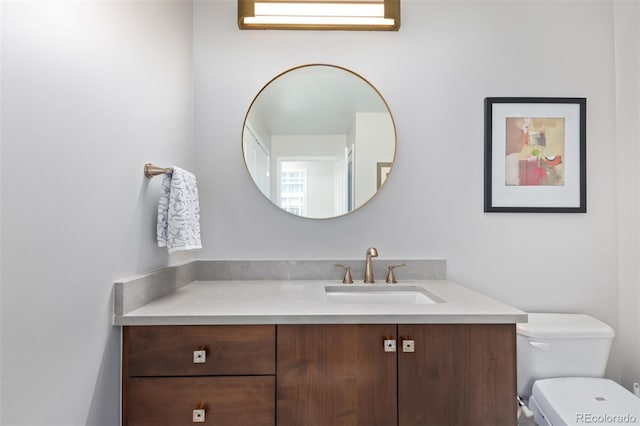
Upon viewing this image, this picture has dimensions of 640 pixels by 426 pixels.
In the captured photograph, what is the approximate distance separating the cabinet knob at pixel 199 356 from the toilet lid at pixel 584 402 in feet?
3.97

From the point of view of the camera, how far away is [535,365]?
150 cm

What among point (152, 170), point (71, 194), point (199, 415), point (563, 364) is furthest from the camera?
point (563, 364)

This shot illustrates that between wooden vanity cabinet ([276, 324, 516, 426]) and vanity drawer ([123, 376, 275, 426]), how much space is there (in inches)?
2.4

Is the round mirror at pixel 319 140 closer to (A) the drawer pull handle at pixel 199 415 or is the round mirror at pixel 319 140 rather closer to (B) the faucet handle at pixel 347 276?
(B) the faucet handle at pixel 347 276

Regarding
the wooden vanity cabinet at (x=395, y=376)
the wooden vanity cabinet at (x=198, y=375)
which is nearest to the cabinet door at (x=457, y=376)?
the wooden vanity cabinet at (x=395, y=376)

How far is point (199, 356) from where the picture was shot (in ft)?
3.64

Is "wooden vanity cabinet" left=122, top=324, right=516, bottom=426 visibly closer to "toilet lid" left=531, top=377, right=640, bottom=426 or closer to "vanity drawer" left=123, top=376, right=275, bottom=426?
"vanity drawer" left=123, top=376, right=275, bottom=426

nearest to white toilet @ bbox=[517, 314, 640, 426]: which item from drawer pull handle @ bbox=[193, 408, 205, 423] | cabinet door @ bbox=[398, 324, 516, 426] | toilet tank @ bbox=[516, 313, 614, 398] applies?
toilet tank @ bbox=[516, 313, 614, 398]

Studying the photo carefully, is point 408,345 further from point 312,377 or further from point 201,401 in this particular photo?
point 201,401

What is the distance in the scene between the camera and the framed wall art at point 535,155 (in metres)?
1.76

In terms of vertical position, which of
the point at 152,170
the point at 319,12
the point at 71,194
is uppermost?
the point at 319,12

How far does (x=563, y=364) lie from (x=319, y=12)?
183 centimetres

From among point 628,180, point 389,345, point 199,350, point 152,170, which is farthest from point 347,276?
point 628,180

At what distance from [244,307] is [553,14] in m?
1.99
